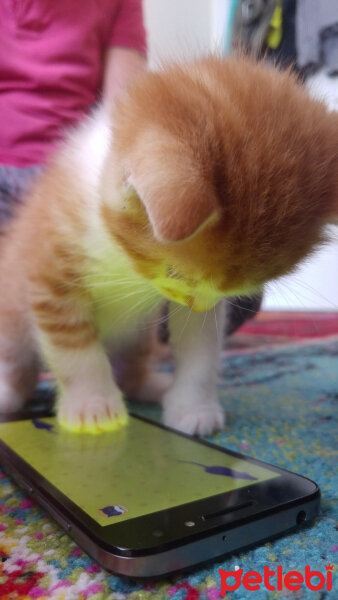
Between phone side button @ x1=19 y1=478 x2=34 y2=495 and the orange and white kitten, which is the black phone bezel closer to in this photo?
phone side button @ x1=19 y1=478 x2=34 y2=495


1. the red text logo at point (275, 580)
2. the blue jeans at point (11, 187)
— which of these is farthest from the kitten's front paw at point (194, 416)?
A: the blue jeans at point (11, 187)

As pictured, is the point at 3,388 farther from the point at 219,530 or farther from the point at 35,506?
the point at 219,530

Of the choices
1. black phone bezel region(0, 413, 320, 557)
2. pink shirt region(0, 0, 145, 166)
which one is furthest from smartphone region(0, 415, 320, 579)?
pink shirt region(0, 0, 145, 166)

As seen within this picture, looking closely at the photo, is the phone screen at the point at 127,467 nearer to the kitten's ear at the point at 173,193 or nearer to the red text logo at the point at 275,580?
the red text logo at the point at 275,580

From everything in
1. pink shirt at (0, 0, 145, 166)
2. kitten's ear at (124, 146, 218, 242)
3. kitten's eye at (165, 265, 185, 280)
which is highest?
pink shirt at (0, 0, 145, 166)

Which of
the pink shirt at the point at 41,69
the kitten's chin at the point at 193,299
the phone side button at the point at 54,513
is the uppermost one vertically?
the pink shirt at the point at 41,69

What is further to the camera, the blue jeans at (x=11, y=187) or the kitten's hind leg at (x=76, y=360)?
the blue jeans at (x=11, y=187)

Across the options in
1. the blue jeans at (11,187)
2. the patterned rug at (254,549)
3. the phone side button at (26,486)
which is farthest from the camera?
the blue jeans at (11,187)

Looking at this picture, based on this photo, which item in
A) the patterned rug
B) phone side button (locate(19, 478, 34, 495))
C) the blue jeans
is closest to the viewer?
the patterned rug
